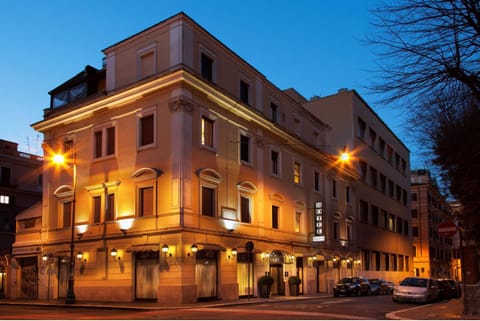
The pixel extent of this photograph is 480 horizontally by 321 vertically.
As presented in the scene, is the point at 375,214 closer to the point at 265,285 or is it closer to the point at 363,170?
the point at 363,170

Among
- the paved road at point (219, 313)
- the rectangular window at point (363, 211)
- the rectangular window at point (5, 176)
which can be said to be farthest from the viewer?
the rectangular window at point (363, 211)

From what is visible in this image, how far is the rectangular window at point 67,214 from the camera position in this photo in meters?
35.4

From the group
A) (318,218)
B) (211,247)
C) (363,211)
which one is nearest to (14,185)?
(318,218)

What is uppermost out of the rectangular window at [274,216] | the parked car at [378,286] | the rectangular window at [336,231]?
the rectangular window at [274,216]

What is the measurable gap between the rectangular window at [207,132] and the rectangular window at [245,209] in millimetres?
4517

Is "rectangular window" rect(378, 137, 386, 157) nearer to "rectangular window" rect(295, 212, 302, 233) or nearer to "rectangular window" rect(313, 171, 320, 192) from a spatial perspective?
"rectangular window" rect(313, 171, 320, 192)

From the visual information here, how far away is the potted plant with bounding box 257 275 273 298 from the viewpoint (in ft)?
112

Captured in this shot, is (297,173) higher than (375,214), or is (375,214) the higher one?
(297,173)

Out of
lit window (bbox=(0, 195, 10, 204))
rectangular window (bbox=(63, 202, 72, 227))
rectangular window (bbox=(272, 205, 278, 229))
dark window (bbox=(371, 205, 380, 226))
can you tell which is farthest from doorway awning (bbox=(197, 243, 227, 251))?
dark window (bbox=(371, 205, 380, 226))

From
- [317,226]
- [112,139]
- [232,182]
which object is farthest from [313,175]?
[112,139]

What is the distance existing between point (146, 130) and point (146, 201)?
4154mm

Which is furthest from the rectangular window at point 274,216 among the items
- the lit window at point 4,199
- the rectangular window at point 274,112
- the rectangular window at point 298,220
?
the lit window at point 4,199

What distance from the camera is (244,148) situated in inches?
1423

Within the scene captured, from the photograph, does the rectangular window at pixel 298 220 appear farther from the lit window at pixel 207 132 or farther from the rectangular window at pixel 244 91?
the lit window at pixel 207 132
